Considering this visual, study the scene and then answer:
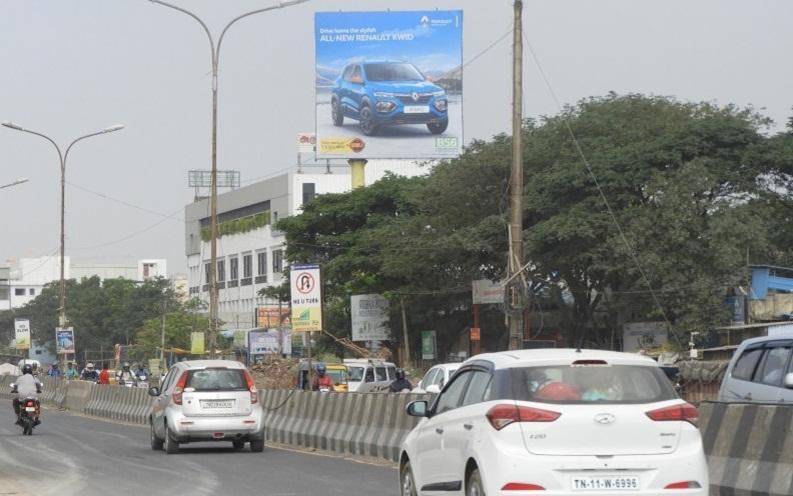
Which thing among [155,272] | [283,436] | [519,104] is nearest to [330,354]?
[283,436]

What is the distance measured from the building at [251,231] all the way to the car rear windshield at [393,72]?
3905 cm

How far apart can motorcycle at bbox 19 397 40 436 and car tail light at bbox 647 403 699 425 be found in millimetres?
23315

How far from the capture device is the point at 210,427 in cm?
2398

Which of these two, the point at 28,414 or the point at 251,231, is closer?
the point at 28,414

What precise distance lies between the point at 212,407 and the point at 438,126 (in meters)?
48.4

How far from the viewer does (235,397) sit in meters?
24.2

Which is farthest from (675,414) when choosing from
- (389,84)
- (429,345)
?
(389,84)

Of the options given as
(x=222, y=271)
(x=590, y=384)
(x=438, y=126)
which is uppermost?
(x=438, y=126)

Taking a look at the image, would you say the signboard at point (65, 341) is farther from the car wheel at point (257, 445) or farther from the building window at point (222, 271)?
the building window at point (222, 271)

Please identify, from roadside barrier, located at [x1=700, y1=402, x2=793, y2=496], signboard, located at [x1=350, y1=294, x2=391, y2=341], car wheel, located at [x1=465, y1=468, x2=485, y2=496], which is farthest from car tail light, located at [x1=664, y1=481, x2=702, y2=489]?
signboard, located at [x1=350, y1=294, x2=391, y2=341]

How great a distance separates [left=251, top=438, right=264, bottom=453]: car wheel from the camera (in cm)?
2459

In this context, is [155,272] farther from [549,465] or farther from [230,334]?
[549,465]

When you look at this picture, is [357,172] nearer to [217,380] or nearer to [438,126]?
[438,126]

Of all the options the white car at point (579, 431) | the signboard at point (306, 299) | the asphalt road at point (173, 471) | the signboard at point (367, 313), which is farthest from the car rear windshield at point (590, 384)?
the signboard at point (367, 313)
